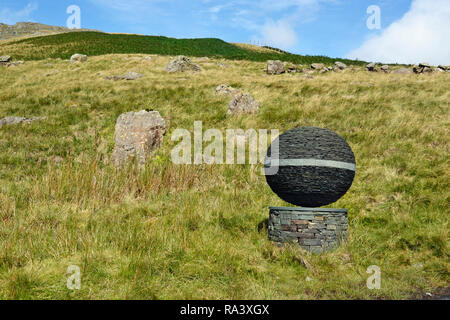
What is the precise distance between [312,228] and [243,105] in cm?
1033

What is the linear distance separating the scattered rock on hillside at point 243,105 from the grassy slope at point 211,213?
0.46m

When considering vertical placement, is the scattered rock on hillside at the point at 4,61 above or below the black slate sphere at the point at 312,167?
above

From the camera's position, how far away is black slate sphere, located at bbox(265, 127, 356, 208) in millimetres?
6031

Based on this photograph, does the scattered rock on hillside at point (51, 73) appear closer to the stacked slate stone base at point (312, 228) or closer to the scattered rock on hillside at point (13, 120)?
the scattered rock on hillside at point (13, 120)

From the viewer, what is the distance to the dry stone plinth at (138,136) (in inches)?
Answer: 451

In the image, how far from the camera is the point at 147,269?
A: 15.2 feet

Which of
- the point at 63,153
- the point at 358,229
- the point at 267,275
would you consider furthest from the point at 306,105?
the point at 267,275

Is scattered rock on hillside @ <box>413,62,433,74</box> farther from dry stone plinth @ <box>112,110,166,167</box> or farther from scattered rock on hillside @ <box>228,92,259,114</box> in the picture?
dry stone plinth @ <box>112,110,166,167</box>

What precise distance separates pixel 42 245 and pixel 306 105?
12.6 meters

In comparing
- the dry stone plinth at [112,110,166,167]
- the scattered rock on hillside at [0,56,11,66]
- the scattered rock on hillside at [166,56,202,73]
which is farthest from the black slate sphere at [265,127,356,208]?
the scattered rock on hillside at [0,56,11,66]

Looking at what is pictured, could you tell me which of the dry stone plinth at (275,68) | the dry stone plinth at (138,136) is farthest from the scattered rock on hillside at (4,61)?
the dry stone plinth at (138,136)

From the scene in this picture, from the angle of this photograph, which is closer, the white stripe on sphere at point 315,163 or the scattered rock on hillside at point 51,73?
the white stripe on sphere at point 315,163

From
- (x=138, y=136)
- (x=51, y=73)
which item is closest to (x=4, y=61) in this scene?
(x=51, y=73)

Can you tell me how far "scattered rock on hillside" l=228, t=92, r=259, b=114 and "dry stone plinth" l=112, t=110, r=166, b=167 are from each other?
3782 mm
